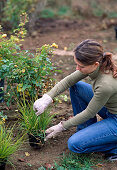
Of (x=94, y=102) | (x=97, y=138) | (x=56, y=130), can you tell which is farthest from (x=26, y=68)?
(x=97, y=138)

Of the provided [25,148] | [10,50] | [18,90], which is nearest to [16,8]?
[10,50]

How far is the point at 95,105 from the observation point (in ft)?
7.64

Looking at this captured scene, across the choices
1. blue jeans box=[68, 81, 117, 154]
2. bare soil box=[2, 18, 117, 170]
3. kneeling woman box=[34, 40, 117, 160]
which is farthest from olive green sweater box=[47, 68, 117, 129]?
bare soil box=[2, 18, 117, 170]

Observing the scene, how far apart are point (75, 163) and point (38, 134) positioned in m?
0.44

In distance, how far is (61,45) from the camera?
5863 millimetres

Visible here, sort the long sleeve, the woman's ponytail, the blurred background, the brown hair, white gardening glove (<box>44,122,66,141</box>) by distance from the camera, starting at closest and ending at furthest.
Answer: the brown hair, the woman's ponytail, white gardening glove (<box>44,122,66,141</box>), the long sleeve, the blurred background

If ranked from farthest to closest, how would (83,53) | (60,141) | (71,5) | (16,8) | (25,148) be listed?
(71,5) < (16,8) < (60,141) < (25,148) < (83,53)

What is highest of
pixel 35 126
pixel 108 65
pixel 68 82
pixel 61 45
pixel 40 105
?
pixel 108 65

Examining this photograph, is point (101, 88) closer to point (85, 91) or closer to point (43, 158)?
point (85, 91)

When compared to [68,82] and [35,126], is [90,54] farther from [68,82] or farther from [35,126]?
[35,126]

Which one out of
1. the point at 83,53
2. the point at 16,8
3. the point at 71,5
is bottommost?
the point at 71,5

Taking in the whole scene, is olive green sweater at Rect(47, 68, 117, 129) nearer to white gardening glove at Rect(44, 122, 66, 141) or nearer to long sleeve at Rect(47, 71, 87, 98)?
white gardening glove at Rect(44, 122, 66, 141)

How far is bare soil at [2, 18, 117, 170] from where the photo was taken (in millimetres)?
2547

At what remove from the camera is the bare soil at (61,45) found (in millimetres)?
2547
